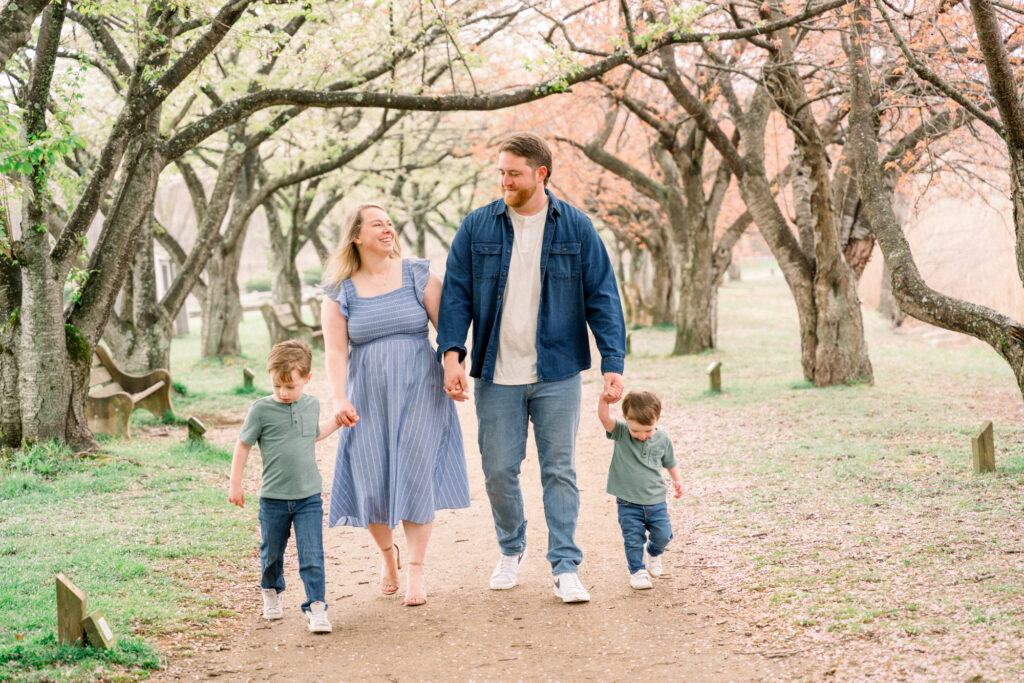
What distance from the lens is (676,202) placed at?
1727 centimetres

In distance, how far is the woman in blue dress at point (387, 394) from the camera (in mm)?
4625

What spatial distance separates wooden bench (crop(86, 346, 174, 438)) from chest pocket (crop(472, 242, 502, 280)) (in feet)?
20.3

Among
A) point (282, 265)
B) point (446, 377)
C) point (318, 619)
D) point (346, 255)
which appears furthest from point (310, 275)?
point (318, 619)

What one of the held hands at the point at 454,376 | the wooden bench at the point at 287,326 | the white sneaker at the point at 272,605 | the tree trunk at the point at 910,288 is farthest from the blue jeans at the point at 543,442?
the wooden bench at the point at 287,326

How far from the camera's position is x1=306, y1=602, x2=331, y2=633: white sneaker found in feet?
14.5

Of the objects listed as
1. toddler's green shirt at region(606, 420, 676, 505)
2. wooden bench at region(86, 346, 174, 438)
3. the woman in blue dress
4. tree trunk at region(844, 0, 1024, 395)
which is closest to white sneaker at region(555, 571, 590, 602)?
toddler's green shirt at region(606, 420, 676, 505)

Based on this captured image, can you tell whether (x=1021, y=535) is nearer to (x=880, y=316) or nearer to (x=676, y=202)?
(x=676, y=202)

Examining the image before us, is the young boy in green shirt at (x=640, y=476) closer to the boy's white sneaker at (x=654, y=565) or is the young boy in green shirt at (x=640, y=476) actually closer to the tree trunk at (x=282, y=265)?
the boy's white sneaker at (x=654, y=565)

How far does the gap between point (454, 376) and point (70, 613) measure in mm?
1955

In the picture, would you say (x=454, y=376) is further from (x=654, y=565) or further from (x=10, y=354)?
(x=10, y=354)

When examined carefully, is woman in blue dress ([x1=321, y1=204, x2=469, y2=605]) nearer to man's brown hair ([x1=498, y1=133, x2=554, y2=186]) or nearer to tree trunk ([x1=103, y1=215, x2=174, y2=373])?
man's brown hair ([x1=498, y1=133, x2=554, y2=186])

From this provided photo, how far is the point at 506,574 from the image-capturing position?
16.3ft

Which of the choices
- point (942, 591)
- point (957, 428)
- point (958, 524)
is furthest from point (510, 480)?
point (957, 428)

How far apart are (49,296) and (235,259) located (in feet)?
35.3
